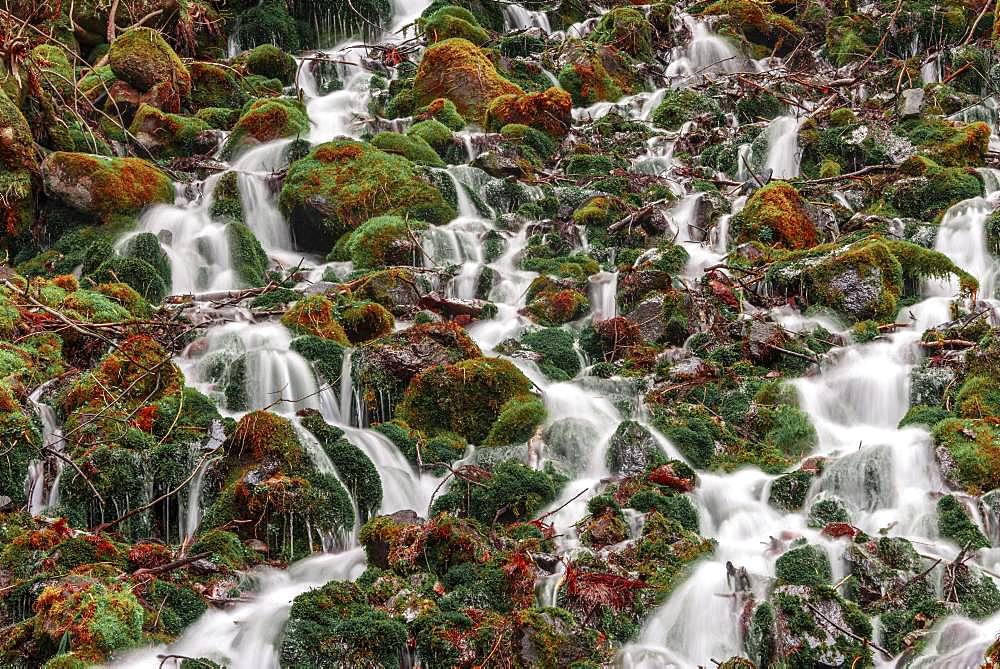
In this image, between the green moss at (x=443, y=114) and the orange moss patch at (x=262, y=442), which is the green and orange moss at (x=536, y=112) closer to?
the green moss at (x=443, y=114)

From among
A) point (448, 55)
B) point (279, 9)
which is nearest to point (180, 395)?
point (448, 55)

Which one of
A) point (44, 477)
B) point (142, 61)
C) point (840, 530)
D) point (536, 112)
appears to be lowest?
point (840, 530)

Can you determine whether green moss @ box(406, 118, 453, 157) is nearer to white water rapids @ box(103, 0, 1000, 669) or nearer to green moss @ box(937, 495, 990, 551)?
white water rapids @ box(103, 0, 1000, 669)

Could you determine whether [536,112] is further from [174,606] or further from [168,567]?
[174,606]

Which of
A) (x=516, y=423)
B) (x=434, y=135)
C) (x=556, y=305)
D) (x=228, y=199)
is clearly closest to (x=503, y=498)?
(x=516, y=423)

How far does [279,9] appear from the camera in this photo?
23.7 meters

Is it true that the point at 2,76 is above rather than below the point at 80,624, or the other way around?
above

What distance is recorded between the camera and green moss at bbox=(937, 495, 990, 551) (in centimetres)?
810

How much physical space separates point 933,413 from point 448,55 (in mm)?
12972

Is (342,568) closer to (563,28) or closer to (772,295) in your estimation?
(772,295)

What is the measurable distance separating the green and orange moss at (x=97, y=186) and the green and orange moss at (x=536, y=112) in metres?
6.35

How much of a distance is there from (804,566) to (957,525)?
157 centimetres

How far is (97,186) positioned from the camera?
47.6 ft

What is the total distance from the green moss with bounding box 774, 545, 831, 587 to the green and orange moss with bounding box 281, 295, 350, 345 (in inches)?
214
